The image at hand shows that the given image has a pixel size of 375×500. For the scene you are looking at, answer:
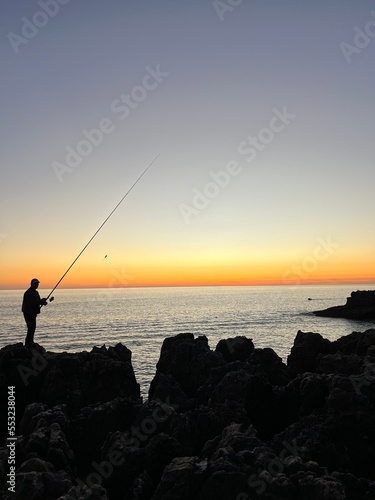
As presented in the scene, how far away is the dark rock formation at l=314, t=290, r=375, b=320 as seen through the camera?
4102 inches

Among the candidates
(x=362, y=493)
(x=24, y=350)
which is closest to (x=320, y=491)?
(x=362, y=493)

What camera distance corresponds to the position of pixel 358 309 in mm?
107000

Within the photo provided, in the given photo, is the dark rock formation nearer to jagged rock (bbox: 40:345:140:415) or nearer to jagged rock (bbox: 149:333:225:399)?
jagged rock (bbox: 149:333:225:399)

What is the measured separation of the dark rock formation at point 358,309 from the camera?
104 metres

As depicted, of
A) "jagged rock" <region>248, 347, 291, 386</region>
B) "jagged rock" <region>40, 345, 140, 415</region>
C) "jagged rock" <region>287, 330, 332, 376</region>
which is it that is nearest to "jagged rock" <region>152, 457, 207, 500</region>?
"jagged rock" <region>40, 345, 140, 415</region>

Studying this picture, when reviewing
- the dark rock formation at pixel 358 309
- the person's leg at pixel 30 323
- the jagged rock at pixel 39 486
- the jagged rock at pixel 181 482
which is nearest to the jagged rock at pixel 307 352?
the person's leg at pixel 30 323

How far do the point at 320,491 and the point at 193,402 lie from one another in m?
11.0

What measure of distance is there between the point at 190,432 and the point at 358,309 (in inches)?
3999

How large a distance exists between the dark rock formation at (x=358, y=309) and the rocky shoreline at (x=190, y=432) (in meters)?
87.5

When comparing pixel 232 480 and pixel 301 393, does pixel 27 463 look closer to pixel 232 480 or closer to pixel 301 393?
pixel 232 480

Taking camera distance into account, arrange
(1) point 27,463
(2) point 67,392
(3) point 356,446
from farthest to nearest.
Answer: (2) point 67,392 → (3) point 356,446 → (1) point 27,463

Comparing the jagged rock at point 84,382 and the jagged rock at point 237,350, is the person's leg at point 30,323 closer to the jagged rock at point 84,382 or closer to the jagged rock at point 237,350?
the jagged rock at point 84,382

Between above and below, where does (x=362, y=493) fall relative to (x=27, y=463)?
below

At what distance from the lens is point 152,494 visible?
11094mm
